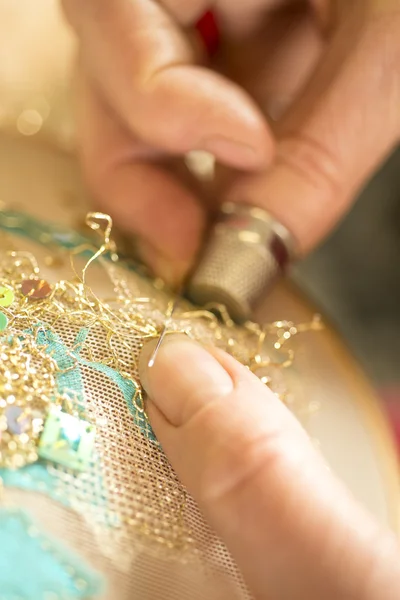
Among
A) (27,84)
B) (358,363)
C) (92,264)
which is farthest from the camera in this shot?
(27,84)

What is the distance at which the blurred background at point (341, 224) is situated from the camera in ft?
1.87

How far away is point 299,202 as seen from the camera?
0.42 meters

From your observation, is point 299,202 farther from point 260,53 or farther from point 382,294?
point 382,294

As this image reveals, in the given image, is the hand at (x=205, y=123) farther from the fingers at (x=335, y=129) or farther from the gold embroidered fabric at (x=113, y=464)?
the gold embroidered fabric at (x=113, y=464)

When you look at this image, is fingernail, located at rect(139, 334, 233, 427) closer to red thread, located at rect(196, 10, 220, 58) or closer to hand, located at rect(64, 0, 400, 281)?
hand, located at rect(64, 0, 400, 281)

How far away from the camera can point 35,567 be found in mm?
236

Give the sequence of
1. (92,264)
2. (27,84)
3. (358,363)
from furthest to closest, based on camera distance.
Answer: (27,84)
(358,363)
(92,264)

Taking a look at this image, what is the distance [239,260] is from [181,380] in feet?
0.44

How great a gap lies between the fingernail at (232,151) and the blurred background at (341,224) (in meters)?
0.17

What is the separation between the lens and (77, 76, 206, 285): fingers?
437mm

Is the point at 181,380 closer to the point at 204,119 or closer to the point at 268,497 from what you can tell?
the point at 268,497

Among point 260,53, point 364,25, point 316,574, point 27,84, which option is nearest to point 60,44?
point 27,84

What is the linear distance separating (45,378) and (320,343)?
0.74 feet

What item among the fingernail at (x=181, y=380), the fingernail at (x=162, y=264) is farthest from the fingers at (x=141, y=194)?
the fingernail at (x=181, y=380)
